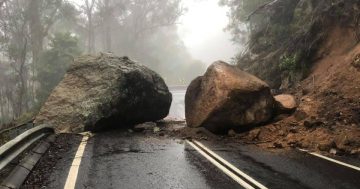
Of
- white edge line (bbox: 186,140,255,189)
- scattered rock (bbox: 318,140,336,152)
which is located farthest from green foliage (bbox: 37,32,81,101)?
scattered rock (bbox: 318,140,336,152)

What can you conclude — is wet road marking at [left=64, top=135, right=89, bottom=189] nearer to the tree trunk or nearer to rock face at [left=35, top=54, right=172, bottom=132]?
rock face at [left=35, top=54, right=172, bottom=132]

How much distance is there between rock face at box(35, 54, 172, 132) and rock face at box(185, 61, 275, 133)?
2812 millimetres

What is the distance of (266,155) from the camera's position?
391 inches

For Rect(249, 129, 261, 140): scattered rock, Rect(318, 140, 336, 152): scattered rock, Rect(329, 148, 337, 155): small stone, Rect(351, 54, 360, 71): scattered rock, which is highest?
Rect(351, 54, 360, 71): scattered rock

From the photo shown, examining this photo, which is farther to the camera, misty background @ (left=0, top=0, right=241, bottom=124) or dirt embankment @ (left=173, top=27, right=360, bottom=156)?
misty background @ (left=0, top=0, right=241, bottom=124)

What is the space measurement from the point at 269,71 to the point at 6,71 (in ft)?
137

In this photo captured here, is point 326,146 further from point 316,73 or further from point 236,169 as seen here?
point 316,73

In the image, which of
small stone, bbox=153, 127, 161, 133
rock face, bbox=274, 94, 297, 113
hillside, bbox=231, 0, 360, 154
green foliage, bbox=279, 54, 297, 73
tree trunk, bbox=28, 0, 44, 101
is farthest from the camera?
tree trunk, bbox=28, 0, 44, 101

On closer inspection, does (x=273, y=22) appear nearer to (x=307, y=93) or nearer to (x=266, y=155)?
(x=307, y=93)

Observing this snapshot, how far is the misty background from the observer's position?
37375 millimetres

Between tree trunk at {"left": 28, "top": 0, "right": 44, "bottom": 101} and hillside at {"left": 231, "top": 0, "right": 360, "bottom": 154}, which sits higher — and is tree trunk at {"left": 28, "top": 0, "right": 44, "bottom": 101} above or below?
above

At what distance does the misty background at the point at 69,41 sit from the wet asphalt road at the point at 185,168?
13.2 metres

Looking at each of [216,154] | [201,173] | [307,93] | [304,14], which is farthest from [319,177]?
[304,14]

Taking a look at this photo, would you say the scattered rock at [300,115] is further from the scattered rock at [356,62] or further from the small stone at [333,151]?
the small stone at [333,151]
